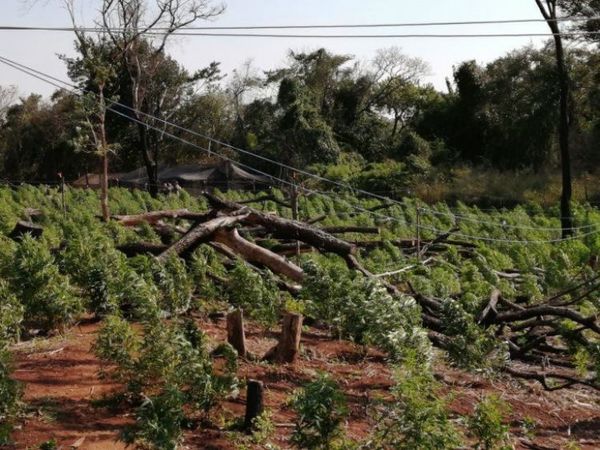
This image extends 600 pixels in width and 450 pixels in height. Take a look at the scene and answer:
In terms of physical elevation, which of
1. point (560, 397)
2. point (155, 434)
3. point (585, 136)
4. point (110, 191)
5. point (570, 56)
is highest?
point (570, 56)

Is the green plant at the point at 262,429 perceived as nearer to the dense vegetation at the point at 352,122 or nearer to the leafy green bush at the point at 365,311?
the leafy green bush at the point at 365,311

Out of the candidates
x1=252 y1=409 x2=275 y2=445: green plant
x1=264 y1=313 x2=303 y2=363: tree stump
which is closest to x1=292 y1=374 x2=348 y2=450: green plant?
x1=252 y1=409 x2=275 y2=445: green plant

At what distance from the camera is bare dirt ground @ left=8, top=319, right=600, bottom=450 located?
5109 millimetres

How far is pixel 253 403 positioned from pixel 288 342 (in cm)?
179

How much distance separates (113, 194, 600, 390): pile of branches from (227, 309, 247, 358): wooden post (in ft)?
6.08

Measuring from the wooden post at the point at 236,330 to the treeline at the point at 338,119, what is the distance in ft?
79.5

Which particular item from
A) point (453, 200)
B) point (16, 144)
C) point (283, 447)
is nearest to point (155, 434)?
point (283, 447)

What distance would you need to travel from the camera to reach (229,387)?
5230 mm

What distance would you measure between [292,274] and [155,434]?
512cm


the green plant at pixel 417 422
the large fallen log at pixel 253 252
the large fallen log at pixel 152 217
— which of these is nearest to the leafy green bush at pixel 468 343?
the green plant at pixel 417 422

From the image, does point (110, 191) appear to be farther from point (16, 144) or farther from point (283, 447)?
point (16, 144)

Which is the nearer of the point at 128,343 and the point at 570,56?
the point at 128,343

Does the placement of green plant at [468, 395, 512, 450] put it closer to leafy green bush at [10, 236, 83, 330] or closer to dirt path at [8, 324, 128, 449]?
dirt path at [8, 324, 128, 449]

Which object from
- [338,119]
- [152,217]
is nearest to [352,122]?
[338,119]
